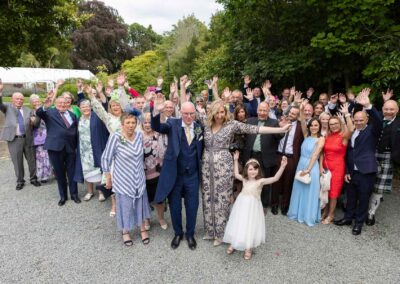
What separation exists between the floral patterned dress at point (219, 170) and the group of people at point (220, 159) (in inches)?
0.6

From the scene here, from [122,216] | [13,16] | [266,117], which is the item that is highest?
[13,16]

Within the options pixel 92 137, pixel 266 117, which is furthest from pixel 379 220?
pixel 92 137

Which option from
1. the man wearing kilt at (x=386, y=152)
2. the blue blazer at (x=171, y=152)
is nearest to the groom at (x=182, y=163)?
the blue blazer at (x=171, y=152)

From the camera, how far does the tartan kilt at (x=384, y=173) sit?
4.61 m

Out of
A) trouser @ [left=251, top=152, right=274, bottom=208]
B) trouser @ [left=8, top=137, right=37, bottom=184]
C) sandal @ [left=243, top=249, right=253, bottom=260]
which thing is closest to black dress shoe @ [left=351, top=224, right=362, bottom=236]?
trouser @ [left=251, top=152, right=274, bottom=208]

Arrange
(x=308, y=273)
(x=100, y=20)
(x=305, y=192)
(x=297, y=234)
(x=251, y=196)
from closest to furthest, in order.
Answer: (x=308, y=273), (x=251, y=196), (x=297, y=234), (x=305, y=192), (x=100, y=20)

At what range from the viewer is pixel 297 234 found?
4531 mm

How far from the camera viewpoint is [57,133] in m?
5.48

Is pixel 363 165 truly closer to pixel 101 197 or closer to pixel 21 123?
pixel 101 197

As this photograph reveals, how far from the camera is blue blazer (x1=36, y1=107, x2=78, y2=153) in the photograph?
545cm

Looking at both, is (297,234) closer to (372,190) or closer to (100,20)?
→ (372,190)

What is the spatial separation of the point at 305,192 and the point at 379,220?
1.40 m

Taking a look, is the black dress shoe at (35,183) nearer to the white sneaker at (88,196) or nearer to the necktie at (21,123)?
the necktie at (21,123)

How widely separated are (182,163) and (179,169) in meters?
0.10
